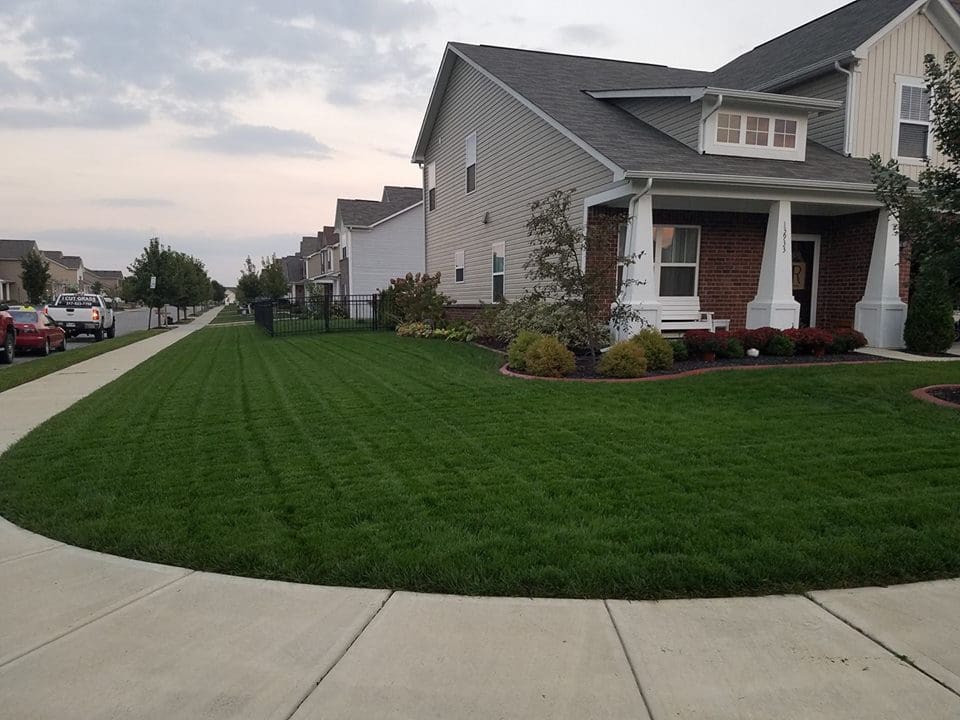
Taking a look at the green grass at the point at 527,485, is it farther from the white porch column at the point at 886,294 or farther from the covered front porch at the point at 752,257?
the white porch column at the point at 886,294

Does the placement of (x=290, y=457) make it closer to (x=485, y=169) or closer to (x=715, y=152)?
(x=715, y=152)

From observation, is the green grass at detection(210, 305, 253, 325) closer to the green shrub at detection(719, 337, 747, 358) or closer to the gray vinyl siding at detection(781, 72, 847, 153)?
the gray vinyl siding at detection(781, 72, 847, 153)

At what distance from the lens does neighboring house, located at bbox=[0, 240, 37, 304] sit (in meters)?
72.2

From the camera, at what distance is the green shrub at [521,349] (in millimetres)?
10461

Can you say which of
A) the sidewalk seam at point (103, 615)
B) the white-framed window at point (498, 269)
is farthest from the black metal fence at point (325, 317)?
the sidewalk seam at point (103, 615)

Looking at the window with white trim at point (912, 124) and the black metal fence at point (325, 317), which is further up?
the window with white trim at point (912, 124)

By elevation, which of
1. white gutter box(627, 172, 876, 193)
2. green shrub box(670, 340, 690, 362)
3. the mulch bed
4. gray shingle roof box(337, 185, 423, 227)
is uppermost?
gray shingle roof box(337, 185, 423, 227)

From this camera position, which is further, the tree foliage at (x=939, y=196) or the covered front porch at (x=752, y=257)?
the covered front porch at (x=752, y=257)

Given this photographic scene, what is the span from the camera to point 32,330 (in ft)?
56.2

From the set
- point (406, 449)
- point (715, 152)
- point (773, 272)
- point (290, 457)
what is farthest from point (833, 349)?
point (290, 457)

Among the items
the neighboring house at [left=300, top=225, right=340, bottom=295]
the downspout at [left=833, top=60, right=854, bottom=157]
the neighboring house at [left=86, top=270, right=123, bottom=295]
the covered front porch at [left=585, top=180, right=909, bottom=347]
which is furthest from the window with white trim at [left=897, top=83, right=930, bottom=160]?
the neighboring house at [left=86, top=270, right=123, bottom=295]

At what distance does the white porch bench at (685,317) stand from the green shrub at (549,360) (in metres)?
3.61

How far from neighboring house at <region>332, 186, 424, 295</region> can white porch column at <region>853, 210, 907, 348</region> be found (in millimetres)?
26337

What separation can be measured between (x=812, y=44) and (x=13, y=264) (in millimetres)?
85353
